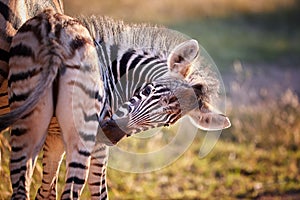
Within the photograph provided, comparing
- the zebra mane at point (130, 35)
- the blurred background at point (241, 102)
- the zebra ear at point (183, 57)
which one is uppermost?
the zebra mane at point (130, 35)

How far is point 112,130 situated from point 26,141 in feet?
2.84

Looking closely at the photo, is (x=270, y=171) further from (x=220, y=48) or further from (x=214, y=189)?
(x=220, y=48)

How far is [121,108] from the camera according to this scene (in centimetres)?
600

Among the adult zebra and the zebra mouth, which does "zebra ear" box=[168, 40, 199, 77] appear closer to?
the zebra mouth

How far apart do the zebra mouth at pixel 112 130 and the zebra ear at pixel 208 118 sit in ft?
1.98

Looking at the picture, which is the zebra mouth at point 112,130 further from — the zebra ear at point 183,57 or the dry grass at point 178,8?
the dry grass at point 178,8

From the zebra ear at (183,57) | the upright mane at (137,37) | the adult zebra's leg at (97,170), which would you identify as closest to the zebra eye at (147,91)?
the zebra ear at (183,57)

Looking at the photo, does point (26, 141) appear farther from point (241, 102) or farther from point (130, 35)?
point (241, 102)

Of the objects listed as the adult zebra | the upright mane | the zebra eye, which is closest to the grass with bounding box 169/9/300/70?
the upright mane

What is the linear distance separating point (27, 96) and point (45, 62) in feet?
0.78

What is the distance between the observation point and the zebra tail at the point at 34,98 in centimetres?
493

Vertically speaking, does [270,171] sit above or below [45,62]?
below

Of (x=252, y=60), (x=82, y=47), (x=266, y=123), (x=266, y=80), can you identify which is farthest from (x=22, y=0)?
(x=252, y=60)

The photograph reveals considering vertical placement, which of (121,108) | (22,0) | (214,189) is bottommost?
(214,189)
